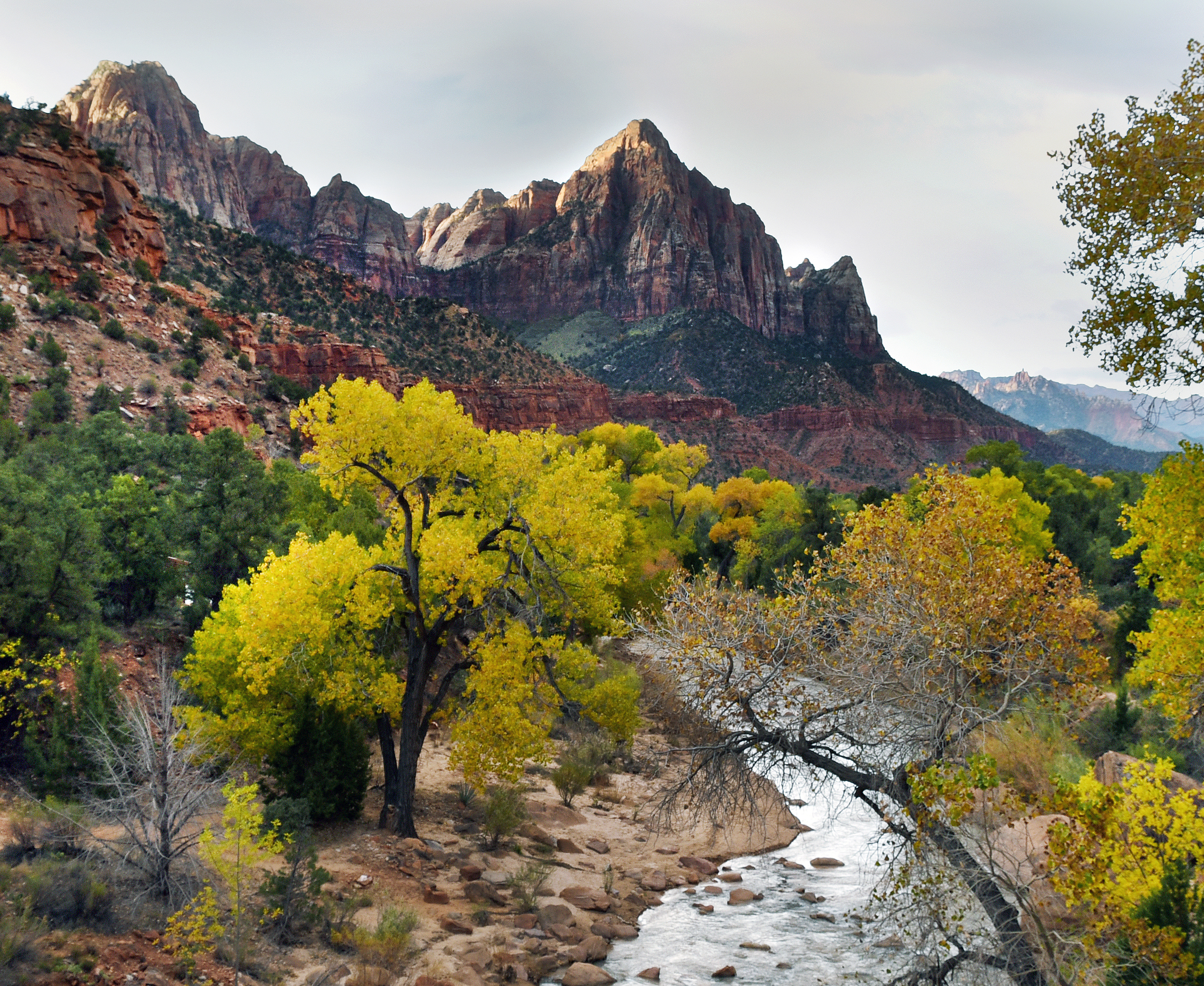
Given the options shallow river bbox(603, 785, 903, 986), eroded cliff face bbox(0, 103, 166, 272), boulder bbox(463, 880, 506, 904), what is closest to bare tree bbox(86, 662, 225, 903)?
boulder bbox(463, 880, 506, 904)

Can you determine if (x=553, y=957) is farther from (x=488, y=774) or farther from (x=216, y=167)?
(x=216, y=167)

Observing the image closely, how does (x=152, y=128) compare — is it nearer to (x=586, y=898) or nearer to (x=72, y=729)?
(x=72, y=729)

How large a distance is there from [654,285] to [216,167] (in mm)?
85046

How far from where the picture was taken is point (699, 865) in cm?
1588

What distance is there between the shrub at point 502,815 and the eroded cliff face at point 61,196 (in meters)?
37.1

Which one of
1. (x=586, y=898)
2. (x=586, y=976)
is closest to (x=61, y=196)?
(x=586, y=898)

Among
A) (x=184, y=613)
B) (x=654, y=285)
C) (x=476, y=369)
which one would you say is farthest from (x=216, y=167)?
(x=184, y=613)

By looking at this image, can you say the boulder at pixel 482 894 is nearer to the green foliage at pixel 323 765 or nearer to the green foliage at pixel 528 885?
the green foliage at pixel 528 885

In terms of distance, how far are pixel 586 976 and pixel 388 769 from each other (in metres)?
5.72

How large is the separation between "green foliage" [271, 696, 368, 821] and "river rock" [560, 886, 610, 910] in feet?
14.1

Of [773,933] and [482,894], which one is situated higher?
[482,894]

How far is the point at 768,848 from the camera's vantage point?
17078mm

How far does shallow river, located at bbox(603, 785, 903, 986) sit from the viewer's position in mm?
11297

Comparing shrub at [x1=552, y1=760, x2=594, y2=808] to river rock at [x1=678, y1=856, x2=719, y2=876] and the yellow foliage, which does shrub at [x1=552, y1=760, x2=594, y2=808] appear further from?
the yellow foliage
